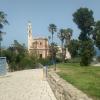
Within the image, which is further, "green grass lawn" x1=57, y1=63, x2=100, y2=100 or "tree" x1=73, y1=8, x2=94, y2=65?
"tree" x1=73, y1=8, x2=94, y2=65

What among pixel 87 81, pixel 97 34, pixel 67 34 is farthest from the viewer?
pixel 67 34

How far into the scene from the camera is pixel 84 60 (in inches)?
2036

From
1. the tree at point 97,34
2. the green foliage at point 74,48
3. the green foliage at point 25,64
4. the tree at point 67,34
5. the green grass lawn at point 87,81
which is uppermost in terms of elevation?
the tree at point 67,34

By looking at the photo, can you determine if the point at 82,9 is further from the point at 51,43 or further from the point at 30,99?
the point at 30,99

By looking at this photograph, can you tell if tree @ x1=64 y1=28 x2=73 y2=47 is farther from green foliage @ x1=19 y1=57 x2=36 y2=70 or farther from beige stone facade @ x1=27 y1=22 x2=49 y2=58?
green foliage @ x1=19 y1=57 x2=36 y2=70

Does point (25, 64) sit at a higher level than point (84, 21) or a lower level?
lower

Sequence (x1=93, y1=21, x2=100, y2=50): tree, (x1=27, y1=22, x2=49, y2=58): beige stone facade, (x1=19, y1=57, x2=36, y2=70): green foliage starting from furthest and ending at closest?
(x1=27, y1=22, x2=49, y2=58): beige stone facade → (x1=93, y1=21, x2=100, y2=50): tree → (x1=19, y1=57, x2=36, y2=70): green foliage

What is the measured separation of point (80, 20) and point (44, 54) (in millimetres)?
39985

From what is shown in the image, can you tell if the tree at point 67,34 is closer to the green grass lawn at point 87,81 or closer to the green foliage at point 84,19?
the green foliage at point 84,19

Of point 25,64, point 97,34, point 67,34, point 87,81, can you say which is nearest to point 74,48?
point 97,34

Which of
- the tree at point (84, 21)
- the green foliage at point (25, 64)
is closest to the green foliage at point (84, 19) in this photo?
the tree at point (84, 21)

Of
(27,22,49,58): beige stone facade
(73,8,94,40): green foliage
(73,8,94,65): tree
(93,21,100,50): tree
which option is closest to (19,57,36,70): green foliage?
(73,8,94,65): tree

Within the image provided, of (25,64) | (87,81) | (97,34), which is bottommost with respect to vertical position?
(87,81)

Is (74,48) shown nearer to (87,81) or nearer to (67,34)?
(67,34)
